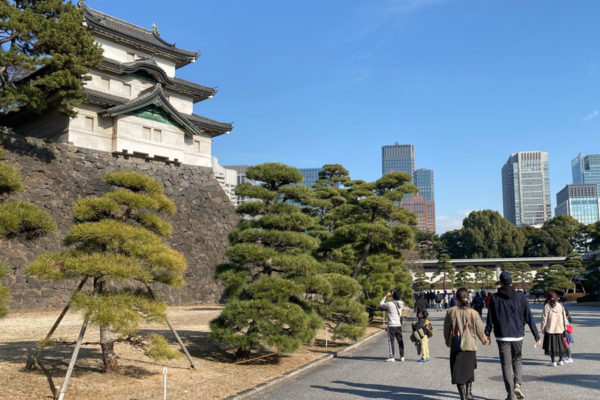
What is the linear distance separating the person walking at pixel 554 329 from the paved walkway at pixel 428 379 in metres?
0.31

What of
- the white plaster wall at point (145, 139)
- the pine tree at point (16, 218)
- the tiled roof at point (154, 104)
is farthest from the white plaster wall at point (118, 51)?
the pine tree at point (16, 218)

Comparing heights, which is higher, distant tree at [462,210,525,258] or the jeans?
distant tree at [462,210,525,258]

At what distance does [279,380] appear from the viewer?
357 inches

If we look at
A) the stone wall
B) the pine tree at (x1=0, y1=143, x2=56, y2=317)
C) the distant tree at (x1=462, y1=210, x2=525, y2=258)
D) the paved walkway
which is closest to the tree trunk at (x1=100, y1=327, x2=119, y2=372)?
the pine tree at (x1=0, y1=143, x2=56, y2=317)

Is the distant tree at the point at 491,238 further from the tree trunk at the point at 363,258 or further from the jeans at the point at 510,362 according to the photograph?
the jeans at the point at 510,362

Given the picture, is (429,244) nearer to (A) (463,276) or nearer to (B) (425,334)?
(A) (463,276)

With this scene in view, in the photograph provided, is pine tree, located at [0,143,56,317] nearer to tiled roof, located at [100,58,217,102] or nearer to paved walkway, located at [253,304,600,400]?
paved walkway, located at [253,304,600,400]

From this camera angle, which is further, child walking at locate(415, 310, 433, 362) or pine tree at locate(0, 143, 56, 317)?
child walking at locate(415, 310, 433, 362)

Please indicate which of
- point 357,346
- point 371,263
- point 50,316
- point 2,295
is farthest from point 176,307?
point 2,295

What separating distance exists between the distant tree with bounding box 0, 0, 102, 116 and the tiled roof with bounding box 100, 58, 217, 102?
721 centimetres

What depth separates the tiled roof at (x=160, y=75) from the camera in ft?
94.6

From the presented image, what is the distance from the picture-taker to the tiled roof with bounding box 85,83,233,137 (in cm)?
2681

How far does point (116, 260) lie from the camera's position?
7.84 m

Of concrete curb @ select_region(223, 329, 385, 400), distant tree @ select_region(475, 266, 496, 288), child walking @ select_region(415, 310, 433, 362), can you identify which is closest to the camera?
concrete curb @ select_region(223, 329, 385, 400)
